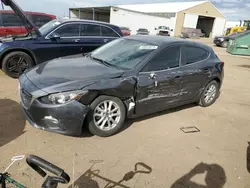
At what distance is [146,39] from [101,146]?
7.44ft

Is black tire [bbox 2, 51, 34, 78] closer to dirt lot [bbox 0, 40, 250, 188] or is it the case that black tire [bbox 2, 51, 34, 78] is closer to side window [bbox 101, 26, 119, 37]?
dirt lot [bbox 0, 40, 250, 188]

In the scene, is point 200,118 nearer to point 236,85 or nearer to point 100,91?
point 100,91

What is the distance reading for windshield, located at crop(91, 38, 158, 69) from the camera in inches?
140

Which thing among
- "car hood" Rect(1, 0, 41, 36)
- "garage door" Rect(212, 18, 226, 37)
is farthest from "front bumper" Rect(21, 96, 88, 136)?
"garage door" Rect(212, 18, 226, 37)

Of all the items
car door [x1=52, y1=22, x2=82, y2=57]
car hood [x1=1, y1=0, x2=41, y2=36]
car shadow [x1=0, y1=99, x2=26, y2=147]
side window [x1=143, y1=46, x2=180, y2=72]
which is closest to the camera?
car shadow [x1=0, y1=99, x2=26, y2=147]

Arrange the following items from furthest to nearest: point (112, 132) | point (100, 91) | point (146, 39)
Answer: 1. point (146, 39)
2. point (112, 132)
3. point (100, 91)

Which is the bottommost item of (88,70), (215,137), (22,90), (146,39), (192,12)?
(215,137)

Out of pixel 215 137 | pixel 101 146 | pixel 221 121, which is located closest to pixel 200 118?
pixel 221 121

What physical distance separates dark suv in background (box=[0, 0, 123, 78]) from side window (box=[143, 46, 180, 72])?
3.32 m

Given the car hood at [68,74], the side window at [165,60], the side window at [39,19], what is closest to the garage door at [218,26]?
the side window at [39,19]

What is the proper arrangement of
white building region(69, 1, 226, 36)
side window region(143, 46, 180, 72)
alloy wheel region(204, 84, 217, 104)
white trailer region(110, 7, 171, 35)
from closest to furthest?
side window region(143, 46, 180, 72) → alloy wheel region(204, 84, 217, 104) → white trailer region(110, 7, 171, 35) → white building region(69, 1, 226, 36)

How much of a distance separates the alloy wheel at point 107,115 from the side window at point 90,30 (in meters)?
4.00

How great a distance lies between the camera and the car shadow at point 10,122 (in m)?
3.08

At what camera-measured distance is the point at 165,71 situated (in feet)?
12.1
